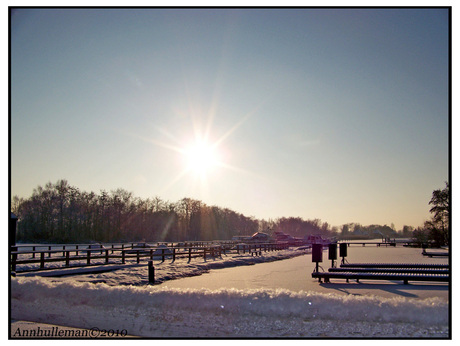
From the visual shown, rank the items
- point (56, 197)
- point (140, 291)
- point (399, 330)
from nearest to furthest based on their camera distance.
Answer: point (399, 330)
point (140, 291)
point (56, 197)

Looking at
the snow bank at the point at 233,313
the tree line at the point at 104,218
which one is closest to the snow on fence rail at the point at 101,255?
the snow bank at the point at 233,313

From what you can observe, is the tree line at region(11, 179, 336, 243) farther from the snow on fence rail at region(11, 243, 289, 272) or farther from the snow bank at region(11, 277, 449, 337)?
the snow bank at region(11, 277, 449, 337)

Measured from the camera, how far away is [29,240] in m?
71.2

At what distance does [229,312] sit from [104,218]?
8943cm

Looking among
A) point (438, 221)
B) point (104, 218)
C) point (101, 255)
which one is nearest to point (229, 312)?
point (101, 255)

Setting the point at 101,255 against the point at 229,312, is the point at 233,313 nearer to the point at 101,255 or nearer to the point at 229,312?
the point at 229,312

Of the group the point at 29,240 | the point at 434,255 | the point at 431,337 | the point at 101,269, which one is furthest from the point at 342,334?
the point at 29,240

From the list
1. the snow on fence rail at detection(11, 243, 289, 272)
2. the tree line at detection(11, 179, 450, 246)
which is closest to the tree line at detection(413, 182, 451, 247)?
the tree line at detection(11, 179, 450, 246)

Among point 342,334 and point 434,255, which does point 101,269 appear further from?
point 434,255

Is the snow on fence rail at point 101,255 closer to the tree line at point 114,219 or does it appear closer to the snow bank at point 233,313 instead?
the snow bank at point 233,313

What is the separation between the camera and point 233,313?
27.6 ft

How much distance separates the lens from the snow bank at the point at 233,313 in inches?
297

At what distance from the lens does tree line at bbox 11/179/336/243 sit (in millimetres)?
76562

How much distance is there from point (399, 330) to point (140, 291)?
5.82 meters
